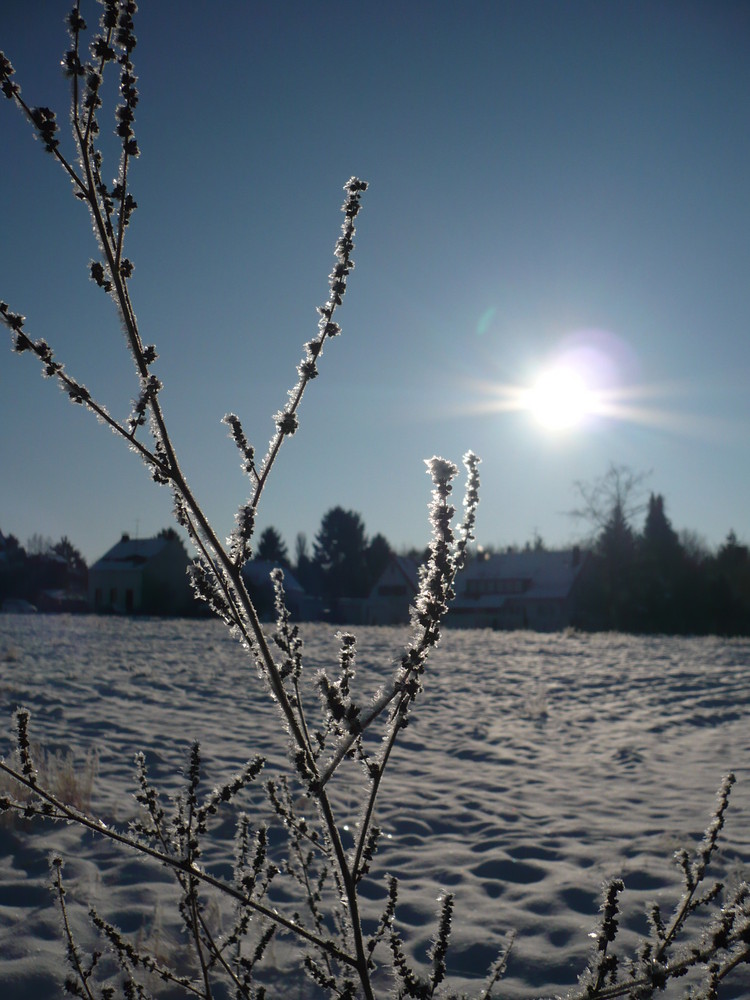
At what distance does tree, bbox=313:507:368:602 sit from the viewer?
68.6m

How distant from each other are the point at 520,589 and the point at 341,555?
2063cm

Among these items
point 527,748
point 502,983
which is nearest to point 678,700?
point 527,748

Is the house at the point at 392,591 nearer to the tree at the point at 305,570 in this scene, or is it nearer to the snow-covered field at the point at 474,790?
the tree at the point at 305,570

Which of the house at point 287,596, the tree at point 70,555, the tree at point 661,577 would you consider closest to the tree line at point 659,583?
the tree at point 661,577

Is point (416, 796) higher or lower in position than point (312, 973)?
lower

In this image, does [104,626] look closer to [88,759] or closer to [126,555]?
[88,759]

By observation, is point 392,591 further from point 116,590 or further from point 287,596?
point 116,590

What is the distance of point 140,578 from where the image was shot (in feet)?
158

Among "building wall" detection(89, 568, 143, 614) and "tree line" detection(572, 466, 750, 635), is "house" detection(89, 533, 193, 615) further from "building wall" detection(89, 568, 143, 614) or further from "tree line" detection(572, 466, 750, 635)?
"tree line" detection(572, 466, 750, 635)

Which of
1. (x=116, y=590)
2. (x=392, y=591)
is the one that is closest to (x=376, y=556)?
(x=392, y=591)

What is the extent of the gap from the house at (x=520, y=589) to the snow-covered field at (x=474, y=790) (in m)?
40.1

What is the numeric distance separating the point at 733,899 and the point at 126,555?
175ft

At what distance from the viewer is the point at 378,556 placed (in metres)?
71.6

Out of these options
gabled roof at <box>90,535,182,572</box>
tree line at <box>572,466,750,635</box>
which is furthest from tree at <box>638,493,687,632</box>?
gabled roof at <box>90,535,182,572</box>
